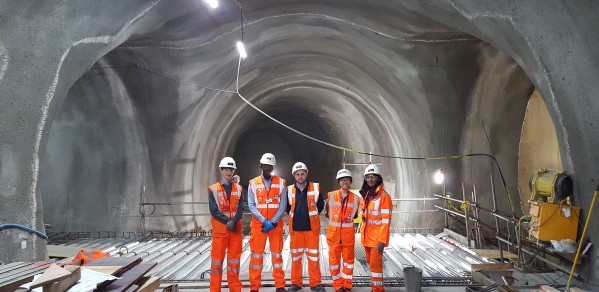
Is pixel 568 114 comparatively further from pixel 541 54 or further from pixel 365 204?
pixel 365 204

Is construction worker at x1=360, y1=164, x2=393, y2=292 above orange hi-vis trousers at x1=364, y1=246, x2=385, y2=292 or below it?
above

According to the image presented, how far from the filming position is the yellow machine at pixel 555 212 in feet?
15.3

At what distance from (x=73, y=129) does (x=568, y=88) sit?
8.73 m

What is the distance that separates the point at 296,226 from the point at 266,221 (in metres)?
Answer: 0.41

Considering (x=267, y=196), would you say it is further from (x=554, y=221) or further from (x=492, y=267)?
(x=554, y=221)

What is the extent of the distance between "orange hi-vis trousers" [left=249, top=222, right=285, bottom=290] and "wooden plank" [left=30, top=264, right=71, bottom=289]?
2192mm

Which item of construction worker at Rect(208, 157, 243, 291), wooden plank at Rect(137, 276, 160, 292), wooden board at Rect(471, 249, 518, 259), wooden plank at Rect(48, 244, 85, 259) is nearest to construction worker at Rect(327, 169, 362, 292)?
construction worker at Rect(208, 157, 243, 291)

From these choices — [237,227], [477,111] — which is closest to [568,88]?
[477,111]

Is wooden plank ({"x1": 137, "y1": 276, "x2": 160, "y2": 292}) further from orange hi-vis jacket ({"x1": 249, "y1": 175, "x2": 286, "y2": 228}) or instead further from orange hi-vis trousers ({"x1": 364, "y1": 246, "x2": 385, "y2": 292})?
orange hi-vis trousers ({"x1": 364, "y1": 246, "x2": 385, "y2": 292})

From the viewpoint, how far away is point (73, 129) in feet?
27.0

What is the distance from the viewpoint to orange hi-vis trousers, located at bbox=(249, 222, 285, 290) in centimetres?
489

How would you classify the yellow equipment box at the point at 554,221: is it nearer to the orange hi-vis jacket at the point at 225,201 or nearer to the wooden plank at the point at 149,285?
the orange hi-vis jacket at the point at 225,201

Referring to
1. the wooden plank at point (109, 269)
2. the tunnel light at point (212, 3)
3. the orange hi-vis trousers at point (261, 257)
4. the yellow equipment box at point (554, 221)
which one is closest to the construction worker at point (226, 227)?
the orange hi-vis trousers at point (261, 257)

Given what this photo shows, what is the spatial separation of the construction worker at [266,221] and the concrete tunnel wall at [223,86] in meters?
2.43
